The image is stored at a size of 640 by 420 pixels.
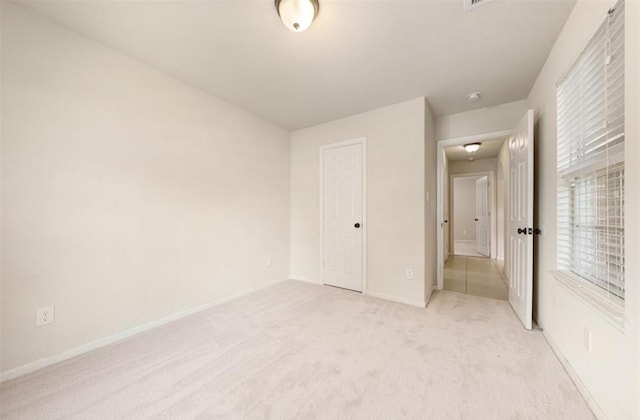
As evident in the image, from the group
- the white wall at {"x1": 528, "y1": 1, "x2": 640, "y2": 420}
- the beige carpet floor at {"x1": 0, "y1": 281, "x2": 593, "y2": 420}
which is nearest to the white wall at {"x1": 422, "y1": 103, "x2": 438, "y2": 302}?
the beige carpet floor at {"x1": 0, "y1": 281, "x2": 593, "y2": 420}

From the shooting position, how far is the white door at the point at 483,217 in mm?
5914

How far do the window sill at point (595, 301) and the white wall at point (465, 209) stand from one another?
6.45 m

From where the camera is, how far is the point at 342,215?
11.0ft

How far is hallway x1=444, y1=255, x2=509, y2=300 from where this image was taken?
317cm

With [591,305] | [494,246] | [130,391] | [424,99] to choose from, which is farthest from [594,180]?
[494,246]

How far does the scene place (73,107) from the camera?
1.75 meters

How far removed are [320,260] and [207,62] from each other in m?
2.74

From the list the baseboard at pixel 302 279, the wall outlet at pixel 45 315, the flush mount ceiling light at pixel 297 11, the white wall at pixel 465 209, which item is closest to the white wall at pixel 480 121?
the flush mount ceiling light at pixel 297 11

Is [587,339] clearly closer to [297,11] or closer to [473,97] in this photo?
[473,97]

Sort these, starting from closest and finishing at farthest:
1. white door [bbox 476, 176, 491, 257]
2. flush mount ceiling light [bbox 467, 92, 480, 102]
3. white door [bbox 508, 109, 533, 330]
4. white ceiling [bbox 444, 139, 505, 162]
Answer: white door [bbox 508, 109, 533, 330] < flush mount ceiling light [bbox 467, 92, 480, 102] < white ceiling [bbox 444, 139, 505, 162] < white door [bbox 476, 176, 491, 257]

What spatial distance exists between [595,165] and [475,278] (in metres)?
2.98

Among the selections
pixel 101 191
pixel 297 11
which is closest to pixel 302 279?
pixel 101 191

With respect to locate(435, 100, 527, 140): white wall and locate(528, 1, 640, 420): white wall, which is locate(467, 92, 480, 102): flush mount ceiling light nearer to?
locate(435, 100, 527, 140): white wall

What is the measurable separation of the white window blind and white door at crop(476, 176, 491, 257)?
15.4ft
